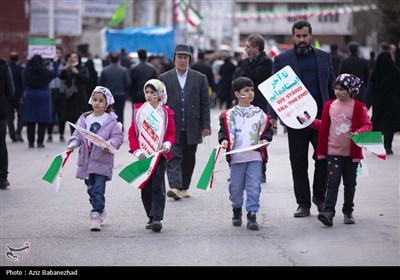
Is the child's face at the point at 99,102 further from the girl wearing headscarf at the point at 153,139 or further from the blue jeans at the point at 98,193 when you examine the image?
the blue jeans at the point at 98,193

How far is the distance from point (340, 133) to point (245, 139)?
3.05 feet

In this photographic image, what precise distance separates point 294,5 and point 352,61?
3238 inches

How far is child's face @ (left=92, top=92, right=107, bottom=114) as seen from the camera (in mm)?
10312

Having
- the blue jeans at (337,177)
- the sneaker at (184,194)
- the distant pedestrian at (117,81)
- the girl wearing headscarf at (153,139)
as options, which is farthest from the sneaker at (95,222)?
the distant pedestrian at (117,81)

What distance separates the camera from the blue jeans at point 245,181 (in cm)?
1010

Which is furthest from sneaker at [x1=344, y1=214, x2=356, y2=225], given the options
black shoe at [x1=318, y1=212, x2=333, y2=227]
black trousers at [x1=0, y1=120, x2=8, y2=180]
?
black trousers at [x1=0, y1=120, x2=8, y2=180]

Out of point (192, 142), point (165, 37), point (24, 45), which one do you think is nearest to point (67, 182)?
point (192, 142)

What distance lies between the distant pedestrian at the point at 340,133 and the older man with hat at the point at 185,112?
8.89 feet

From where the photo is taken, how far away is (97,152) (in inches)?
405

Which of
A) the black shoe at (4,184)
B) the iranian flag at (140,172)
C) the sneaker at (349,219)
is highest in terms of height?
the iranian flag at (140,172)

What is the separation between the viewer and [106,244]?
9320 mm

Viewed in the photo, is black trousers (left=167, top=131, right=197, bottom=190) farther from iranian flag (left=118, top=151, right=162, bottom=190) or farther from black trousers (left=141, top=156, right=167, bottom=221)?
iranian flag (left=118, top=151, right=162, bottom=190)

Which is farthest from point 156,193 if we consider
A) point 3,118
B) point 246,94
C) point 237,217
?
point 3,118
